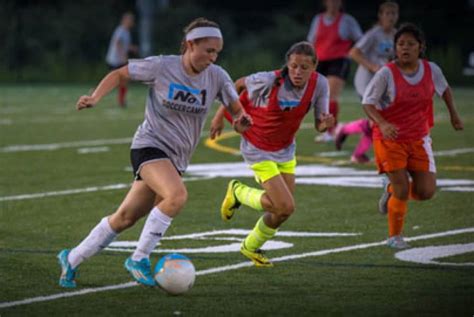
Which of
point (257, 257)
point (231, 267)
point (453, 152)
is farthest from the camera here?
point (453, 152)

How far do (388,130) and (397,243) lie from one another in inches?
35.2

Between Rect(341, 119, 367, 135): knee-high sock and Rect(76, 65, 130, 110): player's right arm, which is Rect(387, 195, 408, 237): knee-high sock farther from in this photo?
Rect(341, 119, 367, 135): knee-high sock

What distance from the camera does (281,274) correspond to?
927 centimetres

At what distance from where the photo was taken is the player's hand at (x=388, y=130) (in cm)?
1042

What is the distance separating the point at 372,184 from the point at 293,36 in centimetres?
2884

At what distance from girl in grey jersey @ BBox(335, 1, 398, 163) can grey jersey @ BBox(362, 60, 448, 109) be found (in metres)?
5.33

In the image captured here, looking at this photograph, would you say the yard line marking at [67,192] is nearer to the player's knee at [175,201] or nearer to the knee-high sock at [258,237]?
the knee-high sock at [258,237]

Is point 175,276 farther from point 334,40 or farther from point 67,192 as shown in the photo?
point 334,40

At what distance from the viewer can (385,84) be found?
10727 millimetres

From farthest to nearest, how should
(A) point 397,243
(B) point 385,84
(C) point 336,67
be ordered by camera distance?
(C) point 336,67 < (B) point 385,84 < (A) point 397,243

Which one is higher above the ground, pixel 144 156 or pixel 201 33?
pixel 201 33

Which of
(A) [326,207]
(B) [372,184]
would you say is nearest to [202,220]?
(A) [326,207]

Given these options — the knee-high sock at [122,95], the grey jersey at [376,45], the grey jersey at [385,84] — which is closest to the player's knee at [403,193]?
the grey jersey at [385,84]

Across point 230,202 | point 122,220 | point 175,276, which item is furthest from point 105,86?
point 230,202
